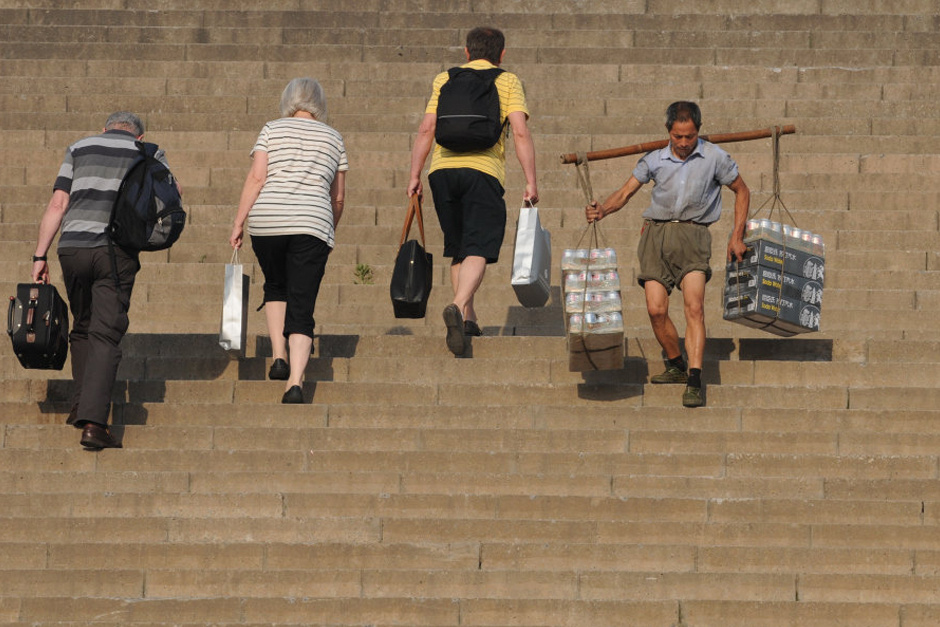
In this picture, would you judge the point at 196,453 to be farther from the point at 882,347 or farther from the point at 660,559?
the point at 882,347

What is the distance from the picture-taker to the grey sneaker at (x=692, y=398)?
1045 centimetres

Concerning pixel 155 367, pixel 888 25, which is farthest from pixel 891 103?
pixel 155 367

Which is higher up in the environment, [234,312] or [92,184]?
[92,184]

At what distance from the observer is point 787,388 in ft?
34.8

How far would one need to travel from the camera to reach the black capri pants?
35.4 feet

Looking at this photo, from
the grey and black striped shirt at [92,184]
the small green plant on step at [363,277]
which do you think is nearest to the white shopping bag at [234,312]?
the grey and black striped shirt at [92,184]

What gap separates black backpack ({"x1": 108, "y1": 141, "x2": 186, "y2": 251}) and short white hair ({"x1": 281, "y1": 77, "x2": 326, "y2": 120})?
0.77 metres

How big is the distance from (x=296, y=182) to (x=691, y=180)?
2.02 m

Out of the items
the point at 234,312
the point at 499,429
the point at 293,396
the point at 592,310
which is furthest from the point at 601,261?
the point at 234,312

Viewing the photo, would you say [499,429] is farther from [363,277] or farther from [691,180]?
[363,277]

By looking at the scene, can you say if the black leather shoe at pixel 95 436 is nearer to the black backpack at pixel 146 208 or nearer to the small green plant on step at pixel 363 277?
the black backpack at pixel 146 208

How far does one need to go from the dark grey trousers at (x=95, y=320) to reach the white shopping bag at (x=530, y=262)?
1943 mm

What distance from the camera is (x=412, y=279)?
36.6 ft

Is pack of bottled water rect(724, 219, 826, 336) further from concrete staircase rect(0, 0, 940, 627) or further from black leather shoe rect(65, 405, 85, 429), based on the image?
black leather shoe rect(65, 405, 85, 429)
